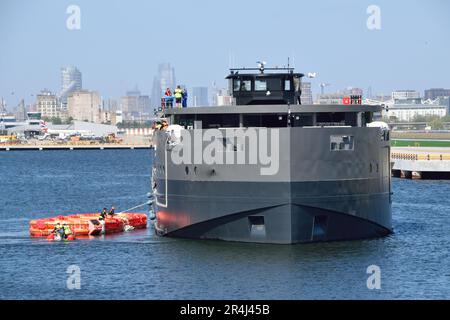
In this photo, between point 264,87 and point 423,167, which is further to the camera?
point 423,167

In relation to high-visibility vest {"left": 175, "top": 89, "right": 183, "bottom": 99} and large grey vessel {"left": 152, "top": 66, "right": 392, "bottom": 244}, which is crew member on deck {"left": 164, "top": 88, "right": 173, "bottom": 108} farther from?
large grey vessel {"left": 152, "top": 66, "right": 392, "bottom": 244}

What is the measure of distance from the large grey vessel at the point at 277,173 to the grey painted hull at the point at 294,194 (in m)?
0.04

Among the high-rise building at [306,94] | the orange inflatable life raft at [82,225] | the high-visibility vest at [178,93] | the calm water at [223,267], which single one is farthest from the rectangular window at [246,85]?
the orange inflatable life raft at [82,225]

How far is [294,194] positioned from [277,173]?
970 mm

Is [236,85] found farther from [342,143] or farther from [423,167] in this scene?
[423,167]

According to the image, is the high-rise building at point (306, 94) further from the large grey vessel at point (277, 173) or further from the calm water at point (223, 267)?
the large grey vessel at point (277, 173)

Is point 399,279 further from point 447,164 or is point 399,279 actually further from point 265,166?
point 447,164

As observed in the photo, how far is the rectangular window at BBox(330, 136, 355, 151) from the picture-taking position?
40.4 meters

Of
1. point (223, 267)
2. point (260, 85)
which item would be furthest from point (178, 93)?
point (223, 267)

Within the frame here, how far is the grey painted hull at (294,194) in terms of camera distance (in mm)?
39656

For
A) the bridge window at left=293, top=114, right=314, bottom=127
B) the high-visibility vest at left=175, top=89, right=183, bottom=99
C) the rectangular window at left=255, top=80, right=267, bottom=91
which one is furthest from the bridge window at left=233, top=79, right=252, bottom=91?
the bridge window at left=293, top=114, right=314, bottom=127

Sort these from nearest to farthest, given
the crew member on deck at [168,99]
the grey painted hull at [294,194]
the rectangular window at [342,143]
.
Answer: the grey painted hull at [294,194], the rectangular window at [342,143], the crew member on deck at [168,99]

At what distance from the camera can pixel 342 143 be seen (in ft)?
133
